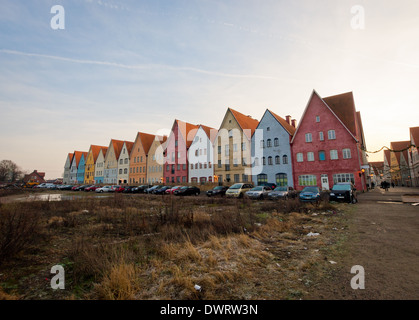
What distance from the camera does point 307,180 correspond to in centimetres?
3409

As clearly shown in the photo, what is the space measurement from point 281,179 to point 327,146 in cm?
903

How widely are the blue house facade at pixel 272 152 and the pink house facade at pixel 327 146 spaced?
1.29m

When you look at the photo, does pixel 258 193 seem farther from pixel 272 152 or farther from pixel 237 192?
pixel 272 152

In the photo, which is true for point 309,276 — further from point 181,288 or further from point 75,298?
point 75,298

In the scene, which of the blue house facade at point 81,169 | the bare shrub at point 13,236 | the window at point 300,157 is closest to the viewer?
the bare shrub at point 13,236

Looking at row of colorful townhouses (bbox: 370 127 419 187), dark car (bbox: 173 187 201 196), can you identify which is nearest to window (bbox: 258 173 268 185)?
dark car (bbox: 173 187 201 196)

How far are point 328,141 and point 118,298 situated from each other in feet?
120

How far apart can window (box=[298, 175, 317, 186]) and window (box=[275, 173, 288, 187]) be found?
2268 millimetres

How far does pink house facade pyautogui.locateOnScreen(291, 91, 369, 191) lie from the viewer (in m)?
30.9

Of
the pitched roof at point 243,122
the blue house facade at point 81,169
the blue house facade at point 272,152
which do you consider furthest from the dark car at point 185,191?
the blue house facade at point 81,169

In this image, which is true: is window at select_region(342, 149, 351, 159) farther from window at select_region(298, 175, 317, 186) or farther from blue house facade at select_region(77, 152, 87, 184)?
blue house facade at select_region(77, 152, 87, 184)

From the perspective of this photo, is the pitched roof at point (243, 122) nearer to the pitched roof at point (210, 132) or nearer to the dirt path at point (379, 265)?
the pitched roof at point (210, 132)

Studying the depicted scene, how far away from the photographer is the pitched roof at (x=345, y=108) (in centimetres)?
3336

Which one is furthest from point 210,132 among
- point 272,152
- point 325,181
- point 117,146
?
point 117,146
